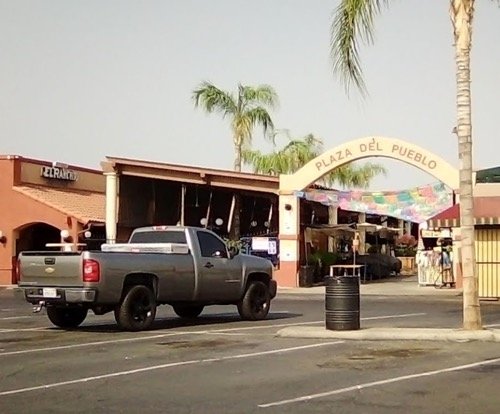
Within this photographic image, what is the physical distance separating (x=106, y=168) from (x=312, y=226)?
9139 millimetres

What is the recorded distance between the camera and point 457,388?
10125 mm

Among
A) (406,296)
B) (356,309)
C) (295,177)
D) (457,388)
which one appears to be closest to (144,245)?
(356,309)

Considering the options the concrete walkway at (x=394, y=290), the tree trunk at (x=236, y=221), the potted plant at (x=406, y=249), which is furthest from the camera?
the potted plant at (x=406, y=249)

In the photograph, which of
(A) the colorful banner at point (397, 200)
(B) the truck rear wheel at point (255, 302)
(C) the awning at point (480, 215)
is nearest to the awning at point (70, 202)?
(A) the colorful banner at point (397, 200)

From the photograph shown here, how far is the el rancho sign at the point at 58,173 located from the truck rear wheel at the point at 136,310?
26230 millimetres

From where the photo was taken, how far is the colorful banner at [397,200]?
35312 millimetres

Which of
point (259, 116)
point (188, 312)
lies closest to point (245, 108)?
point (259, 116)

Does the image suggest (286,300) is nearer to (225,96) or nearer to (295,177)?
(295,177)

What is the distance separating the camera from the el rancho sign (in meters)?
42.8

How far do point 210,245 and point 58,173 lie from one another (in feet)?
84.7

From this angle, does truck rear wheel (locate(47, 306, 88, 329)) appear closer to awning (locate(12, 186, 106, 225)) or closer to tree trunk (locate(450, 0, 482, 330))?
tree trunk (locate(450, 0, 482, 330))

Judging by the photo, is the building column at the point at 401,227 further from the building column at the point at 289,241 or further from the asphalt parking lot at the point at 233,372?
the asphalt parking lot at the point at 233,372

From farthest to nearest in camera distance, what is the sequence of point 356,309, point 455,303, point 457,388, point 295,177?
point 295,177, point 455,303, point 356,309, point 457,388

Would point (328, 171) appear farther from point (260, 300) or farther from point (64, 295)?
point (64, 295)
